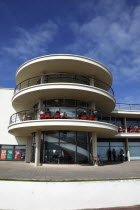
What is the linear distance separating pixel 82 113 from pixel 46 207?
993cm

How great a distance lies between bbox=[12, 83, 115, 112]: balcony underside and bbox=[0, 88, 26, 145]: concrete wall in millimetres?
4387

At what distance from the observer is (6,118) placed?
73.3 feet

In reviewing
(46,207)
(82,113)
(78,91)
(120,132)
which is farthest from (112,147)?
(46,207)

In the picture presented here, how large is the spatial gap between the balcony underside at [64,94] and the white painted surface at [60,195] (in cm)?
912

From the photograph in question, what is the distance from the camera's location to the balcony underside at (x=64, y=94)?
14844 millimetres

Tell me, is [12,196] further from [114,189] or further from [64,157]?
[64,157]

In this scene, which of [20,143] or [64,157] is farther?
[20,143]

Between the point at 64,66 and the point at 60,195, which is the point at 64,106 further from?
the point at 60,195

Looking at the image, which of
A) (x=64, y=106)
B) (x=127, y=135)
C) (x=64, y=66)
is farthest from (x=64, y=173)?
(x=127, y=135)

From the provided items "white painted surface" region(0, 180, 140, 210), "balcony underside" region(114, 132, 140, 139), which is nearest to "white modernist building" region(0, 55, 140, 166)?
"balcony underside" region(114, 132, 140, 139)

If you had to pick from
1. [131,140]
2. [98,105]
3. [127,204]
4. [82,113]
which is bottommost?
[127,204]

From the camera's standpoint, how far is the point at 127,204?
7367 millimetres

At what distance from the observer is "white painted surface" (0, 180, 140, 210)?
6625 mm

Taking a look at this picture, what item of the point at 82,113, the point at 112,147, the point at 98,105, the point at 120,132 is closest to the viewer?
the point at 82,113
